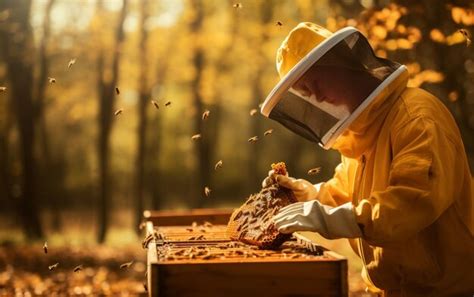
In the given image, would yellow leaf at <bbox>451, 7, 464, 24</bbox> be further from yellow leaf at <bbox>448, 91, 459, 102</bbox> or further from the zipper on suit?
the zipper on suit

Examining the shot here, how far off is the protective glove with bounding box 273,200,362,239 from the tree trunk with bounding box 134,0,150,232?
1562 cm

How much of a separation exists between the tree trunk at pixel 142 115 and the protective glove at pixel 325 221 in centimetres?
1562

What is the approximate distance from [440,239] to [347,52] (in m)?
1.05

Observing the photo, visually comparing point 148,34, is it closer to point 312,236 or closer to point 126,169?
point 312,236

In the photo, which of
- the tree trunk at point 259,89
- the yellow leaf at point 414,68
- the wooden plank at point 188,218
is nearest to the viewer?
the wooden plank at point 188,218

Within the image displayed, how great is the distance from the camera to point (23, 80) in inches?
707

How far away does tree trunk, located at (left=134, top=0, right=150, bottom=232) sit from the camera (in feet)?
60.7

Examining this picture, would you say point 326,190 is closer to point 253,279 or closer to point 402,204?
point 402,204

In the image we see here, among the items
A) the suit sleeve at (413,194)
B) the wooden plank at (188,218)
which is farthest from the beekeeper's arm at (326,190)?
the wooden plank at (188,218)

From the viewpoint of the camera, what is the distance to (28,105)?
57.9ft

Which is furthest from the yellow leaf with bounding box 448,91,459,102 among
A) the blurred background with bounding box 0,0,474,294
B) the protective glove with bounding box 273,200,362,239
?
the protective glove with bounding box 273,200,362,239

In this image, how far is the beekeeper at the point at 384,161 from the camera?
2957 mm

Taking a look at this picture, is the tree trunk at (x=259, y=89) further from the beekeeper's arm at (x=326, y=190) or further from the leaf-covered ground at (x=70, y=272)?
the beekeeper's arm at (x=326, y=190)

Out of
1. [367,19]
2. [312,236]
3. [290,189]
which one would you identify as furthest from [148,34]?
[290,189]
